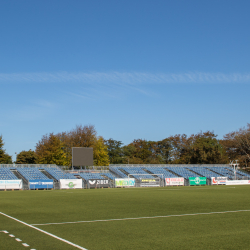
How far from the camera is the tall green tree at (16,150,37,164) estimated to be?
8421 centimetres

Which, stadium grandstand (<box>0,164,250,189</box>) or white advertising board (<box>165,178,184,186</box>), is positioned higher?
stadium grandstand (<box>0,164,250,189</box>)

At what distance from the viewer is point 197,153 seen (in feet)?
288

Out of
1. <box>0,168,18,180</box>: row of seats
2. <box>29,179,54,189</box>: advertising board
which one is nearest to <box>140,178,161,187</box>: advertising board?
<box>29,179,54,189</box>: advertising board

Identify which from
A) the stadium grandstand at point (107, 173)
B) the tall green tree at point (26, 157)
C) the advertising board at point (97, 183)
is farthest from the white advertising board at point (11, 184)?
the tall green tree at point (26, 157)

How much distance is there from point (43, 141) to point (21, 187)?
Answer: 4145 cm

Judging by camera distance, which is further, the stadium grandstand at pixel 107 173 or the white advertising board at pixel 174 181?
the white advertising board at pixel 174 181

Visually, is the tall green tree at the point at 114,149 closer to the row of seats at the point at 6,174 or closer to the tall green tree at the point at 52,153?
the tall green tree at the point at 52,153

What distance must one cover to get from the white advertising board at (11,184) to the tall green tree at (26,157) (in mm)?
41361

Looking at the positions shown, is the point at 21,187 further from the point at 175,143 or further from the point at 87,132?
the point at 175,143

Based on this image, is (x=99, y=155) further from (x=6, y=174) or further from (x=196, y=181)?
(x=6, y=174)

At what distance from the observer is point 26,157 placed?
84562 millimetres

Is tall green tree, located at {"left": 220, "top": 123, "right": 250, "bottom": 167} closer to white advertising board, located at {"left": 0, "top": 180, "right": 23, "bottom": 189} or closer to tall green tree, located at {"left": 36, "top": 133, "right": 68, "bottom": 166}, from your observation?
tall green tree, located at {"left": 36, "top": 133, "right": 68, "bottom": 166}

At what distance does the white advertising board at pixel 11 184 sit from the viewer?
43188 millimetres

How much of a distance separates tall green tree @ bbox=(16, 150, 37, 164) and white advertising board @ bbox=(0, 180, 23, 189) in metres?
41.4
